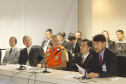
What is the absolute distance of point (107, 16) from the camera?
342 inches

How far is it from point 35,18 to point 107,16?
104 inches

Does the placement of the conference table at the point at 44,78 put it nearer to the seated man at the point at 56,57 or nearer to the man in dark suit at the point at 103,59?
the man in dark suit at the point at 103,59

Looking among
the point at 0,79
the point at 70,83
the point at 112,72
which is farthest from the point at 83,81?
the point at 0,79

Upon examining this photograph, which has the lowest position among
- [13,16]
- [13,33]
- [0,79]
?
[0,79]

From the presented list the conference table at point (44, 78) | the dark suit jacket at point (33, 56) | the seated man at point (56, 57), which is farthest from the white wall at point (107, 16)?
the conference table at point (44, 78)

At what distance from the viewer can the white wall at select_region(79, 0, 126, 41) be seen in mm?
8352

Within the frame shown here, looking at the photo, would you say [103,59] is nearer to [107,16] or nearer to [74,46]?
[74,46]

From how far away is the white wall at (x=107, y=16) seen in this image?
27.4ft

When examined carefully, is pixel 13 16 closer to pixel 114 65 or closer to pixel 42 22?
pixel 42 22

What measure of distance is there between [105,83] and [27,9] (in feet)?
19.6

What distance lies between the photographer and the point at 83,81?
9.05 feet

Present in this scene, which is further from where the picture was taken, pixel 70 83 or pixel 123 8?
pixel 123 8

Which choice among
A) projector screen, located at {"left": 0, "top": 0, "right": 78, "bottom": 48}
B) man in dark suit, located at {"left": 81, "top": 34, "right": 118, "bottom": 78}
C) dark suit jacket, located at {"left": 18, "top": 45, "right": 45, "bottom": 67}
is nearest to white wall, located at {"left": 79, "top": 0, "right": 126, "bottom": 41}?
projector screen, located at {"left": 0, "top": 0, "right": 78, "bottom": 48}

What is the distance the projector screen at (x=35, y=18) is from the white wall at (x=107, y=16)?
755 mm
